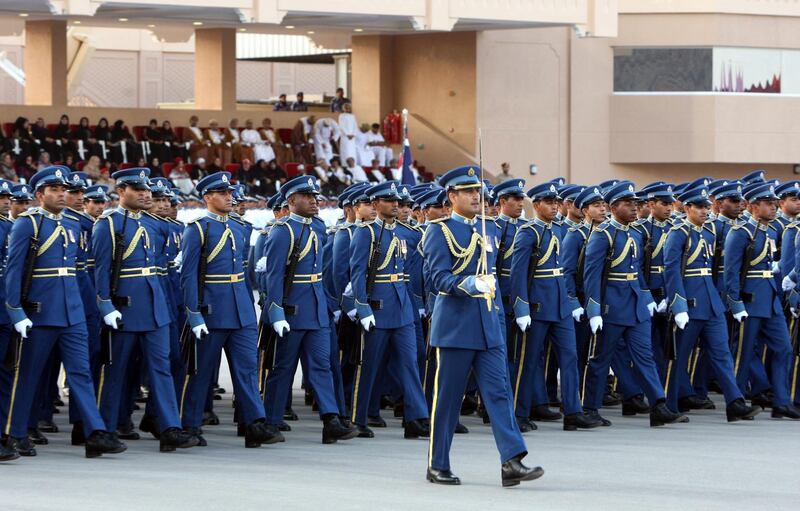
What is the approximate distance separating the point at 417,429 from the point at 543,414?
1.57 metres

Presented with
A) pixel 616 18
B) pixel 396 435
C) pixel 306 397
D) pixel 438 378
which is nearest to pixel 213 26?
pixel 616 18

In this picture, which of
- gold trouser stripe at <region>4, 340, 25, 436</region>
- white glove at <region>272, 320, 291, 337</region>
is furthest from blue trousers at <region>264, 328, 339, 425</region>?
gold trouser stripe at <region>4, 340, 25, 436</region>

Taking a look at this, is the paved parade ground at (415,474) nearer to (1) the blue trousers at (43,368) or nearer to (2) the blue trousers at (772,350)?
(1) the blue trousers at (43,368)

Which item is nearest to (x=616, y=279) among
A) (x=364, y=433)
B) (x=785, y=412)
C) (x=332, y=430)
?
(x=785, y=412)

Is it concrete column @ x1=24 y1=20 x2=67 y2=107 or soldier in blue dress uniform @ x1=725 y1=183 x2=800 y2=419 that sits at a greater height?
concrete column @ x1=24 y1=20 x2=67 y2=107

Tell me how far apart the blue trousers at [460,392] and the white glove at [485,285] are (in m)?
0.47

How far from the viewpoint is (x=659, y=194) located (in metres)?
13.4

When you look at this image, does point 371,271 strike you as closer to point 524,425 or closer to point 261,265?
point 524,425

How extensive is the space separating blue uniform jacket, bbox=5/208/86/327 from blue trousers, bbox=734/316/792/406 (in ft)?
18.4

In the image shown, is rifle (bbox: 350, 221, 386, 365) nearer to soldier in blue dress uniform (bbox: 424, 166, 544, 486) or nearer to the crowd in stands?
soldier in blue dress uniform (bbox: 424, 166, 544, 486)

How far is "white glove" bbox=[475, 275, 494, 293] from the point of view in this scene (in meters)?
9.05

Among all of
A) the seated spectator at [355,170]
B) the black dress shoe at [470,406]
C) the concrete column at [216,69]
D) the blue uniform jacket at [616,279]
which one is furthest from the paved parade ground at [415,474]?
the concrete column at [216,69]

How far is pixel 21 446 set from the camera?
34.4 feet

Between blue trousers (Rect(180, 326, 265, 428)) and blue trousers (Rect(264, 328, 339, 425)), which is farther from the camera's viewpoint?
blue trousers (Rect(264, 328, 339, 425))
